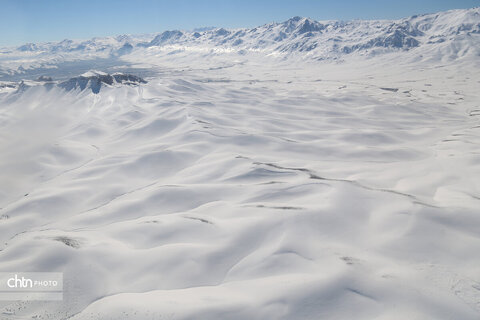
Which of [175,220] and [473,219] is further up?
[473,219]

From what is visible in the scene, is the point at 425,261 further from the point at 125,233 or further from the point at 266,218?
the point at 125,233

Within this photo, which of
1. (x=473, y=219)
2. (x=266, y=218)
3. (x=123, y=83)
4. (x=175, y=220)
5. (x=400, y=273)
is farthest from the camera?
(x=123, y=83)

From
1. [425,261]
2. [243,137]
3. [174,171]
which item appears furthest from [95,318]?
[243,137]

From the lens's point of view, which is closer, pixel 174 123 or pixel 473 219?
pixel 473 219

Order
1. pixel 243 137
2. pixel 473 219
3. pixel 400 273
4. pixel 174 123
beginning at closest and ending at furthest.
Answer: pixel 400 273 → pixel 473 219 → pixel 243 137 → pixel 174 123

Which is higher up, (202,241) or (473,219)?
(473,219)

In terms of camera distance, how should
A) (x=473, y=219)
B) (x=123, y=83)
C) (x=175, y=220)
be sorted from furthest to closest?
1. (x=123, y=83)
2. (x=175, y=220)
3. (x=473, y=219)

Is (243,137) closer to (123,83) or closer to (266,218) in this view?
(266,218)

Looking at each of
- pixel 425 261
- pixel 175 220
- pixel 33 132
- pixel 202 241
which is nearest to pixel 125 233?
pixel 175 220

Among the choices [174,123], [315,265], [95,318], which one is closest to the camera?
[95,318]
